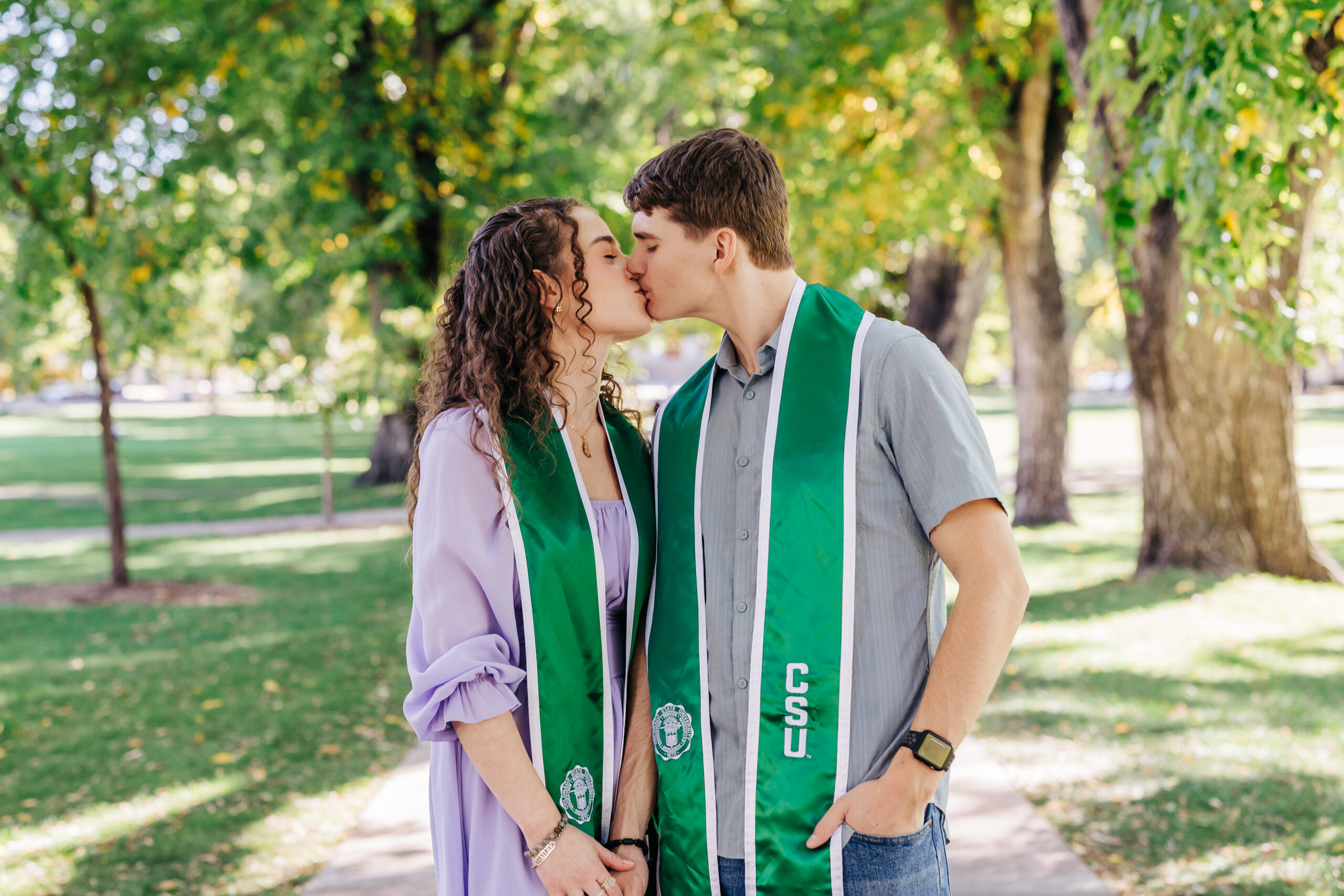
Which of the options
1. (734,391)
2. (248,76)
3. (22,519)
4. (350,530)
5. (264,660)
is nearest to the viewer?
(734,391)

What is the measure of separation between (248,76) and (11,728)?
7161 mm

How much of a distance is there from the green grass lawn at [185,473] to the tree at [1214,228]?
10.8 metres

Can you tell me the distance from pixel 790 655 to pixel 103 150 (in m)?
10.0

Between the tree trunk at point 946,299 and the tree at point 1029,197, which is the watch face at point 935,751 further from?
the tree trunk at point 946,299

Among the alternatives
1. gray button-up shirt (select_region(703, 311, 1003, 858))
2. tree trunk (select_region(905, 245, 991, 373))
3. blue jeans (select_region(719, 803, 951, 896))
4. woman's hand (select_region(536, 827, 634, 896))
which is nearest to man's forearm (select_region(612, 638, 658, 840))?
woman's hand (select_region(536, 827, 634, 896))

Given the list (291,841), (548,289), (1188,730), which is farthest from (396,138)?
(548,289)

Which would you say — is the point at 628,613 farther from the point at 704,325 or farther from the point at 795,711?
the point at 704,325

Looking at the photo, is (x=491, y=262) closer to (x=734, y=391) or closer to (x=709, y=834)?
(x=734, y=391)

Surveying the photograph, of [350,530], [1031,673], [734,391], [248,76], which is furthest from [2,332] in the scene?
[734,391]

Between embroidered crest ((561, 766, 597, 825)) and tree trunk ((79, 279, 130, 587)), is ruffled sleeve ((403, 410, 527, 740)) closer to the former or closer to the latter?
embroidered crest ((561, 766, 597, 825))

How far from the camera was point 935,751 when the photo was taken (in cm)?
191

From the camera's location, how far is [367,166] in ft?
43.2

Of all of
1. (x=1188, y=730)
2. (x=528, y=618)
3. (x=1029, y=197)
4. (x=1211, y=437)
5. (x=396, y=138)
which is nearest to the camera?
(x=528, y=618)

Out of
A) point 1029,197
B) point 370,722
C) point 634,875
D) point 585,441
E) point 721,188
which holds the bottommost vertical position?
point 370,722
